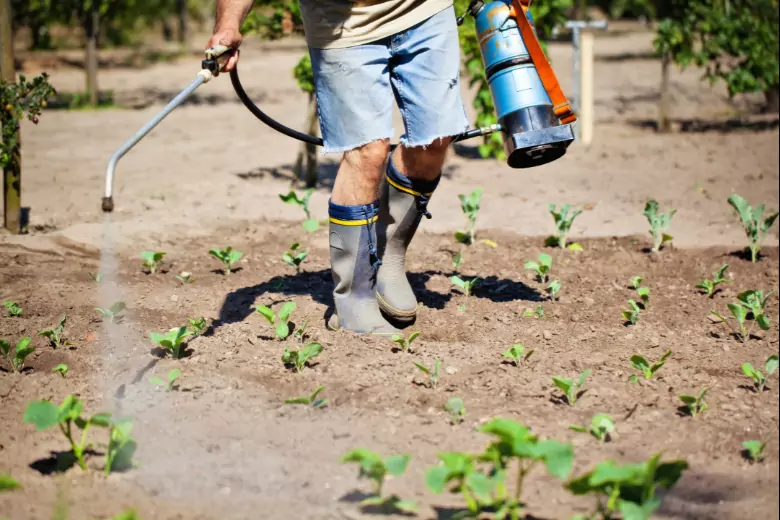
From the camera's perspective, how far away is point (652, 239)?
4836mm

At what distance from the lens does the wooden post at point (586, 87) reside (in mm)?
7711

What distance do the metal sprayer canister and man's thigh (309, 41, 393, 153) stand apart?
40 centimetres

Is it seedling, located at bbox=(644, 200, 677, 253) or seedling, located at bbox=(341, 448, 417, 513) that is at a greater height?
seedling, located at bbox=(644, 200, 677, 253)

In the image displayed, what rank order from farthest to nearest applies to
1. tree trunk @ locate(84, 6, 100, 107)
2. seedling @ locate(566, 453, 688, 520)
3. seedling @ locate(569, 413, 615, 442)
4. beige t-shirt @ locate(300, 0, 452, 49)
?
tree trunk @ locate(84, 6, 100, 107) → beige t-shirt @ locate(300, 0, 452, 49) → seedling @ locate(569, 413, 615, 442) → seedling @ locate(566, 453, 688, 520)

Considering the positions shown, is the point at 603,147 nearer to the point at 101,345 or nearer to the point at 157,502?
the point at 101,345

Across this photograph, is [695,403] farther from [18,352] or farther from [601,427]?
[18,352]

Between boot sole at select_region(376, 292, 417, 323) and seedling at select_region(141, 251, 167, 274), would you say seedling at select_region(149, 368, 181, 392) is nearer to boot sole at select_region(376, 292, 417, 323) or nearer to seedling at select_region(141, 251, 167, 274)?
boot sole at select_region(376, 292, 417, 323)

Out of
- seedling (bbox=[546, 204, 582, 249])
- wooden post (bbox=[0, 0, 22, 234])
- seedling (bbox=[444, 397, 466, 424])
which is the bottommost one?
seedling (bbox=[444, 397, 466, 424])

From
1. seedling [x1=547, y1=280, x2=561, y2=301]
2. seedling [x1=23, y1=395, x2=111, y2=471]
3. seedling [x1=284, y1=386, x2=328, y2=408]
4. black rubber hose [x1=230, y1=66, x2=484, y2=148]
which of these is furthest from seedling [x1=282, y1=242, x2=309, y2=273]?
seedling [x1=23, y1=395, x2=111, y2=471]

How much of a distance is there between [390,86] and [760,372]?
1506 mm

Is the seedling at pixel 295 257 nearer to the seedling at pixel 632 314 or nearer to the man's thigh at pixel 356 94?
the man's thigh at pixel 356 94

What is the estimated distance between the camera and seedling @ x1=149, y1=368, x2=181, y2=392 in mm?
2666

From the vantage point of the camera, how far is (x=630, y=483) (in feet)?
6.28

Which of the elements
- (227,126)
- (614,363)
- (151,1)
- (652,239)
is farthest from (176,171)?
(151,1)
